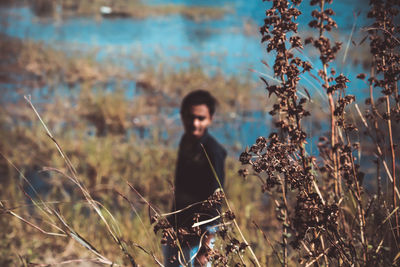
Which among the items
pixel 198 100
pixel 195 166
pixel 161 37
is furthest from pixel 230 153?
pixel 161 37

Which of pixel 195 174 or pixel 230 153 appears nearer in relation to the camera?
pixel 195 174

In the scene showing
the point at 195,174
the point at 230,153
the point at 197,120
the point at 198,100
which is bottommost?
the point at 230,153

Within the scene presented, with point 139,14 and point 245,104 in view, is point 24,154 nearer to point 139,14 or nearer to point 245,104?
point 245,104

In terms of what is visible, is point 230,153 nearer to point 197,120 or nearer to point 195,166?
point 197,120

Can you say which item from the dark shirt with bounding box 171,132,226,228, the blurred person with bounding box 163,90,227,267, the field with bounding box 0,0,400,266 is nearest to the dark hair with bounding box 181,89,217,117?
the blurred person with bounding box 163,90,227,267

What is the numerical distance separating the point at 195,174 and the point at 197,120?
37 centimetres

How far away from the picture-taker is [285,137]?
51.1 inches

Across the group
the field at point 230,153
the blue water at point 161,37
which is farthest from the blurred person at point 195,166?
the blue water at point 161,37

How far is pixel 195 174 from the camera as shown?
8.09ft

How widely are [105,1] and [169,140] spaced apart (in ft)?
29.9

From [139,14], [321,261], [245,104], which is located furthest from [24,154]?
[139,14]

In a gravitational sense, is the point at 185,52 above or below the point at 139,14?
below

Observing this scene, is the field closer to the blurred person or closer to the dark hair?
the blurred person

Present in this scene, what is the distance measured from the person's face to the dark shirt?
60 mm
